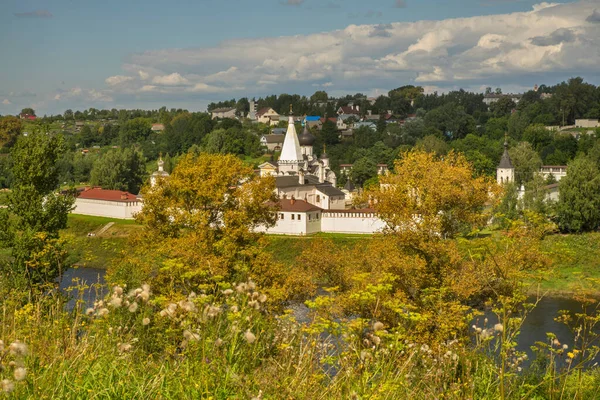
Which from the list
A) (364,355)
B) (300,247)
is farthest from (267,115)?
(364,355)

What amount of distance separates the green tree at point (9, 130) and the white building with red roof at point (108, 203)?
108 ft

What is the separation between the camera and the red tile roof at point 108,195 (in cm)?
4694

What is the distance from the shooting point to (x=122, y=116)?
11962cm

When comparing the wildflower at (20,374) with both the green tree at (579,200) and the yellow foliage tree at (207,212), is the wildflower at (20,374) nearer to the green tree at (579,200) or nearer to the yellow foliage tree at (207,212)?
the yellow foliage tree at (207,212)

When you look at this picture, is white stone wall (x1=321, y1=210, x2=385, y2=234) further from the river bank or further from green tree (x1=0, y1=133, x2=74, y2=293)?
green tree (x1=0, y1=133, x2=74, y2=293)

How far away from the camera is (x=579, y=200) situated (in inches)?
1363

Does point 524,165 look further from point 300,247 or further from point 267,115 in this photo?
point 267,115

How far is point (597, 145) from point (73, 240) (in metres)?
47.6

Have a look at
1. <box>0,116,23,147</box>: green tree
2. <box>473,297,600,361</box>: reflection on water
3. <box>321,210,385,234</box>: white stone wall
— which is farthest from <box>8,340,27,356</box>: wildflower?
<box>0,116,23,147</box>: green tree

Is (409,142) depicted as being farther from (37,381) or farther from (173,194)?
(37,381)

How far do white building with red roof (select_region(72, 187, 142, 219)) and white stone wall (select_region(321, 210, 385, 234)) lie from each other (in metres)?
11.9

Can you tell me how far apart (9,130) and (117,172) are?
30480 millimetres

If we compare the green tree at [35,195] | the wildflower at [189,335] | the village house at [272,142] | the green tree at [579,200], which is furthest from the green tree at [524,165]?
the wildflower at [189,335]

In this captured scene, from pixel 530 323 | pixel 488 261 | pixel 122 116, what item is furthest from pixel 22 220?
pixel 122 116
